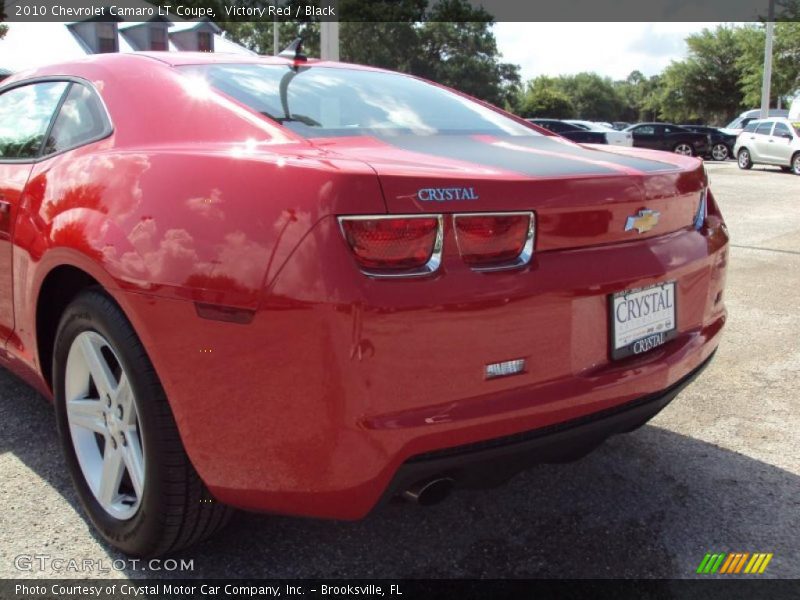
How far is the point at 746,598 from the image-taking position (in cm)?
222

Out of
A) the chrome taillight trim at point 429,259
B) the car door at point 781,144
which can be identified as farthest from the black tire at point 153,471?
the car door at point 781,144

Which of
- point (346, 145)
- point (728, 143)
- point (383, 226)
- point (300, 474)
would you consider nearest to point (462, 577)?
point (300, 474)

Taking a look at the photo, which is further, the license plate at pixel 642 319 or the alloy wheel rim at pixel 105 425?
the alloy wheel rim at pixel 105 425

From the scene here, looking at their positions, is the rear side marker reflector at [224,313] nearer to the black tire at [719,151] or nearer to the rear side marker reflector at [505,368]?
the rear side marker reflector at [505,368]

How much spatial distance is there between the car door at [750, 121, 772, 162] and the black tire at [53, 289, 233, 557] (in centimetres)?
2119

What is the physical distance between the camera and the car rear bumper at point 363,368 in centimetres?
178

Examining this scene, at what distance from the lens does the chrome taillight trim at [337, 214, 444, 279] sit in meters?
1.79

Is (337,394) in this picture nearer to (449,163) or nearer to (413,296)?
(413,296)

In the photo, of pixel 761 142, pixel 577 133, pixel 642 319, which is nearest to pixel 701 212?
pixel 642 319

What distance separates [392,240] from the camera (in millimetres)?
1814

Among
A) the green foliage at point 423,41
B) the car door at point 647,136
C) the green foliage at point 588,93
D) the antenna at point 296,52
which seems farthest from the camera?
the green foliage at point 588,93

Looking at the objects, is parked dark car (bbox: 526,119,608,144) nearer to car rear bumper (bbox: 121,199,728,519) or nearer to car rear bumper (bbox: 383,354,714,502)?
car rear bumper (bbox: 383,354,714,502)

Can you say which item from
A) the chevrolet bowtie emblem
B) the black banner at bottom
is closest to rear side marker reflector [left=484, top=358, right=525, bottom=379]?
the chevrolet bowtie emblem

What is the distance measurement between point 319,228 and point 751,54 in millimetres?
46460
